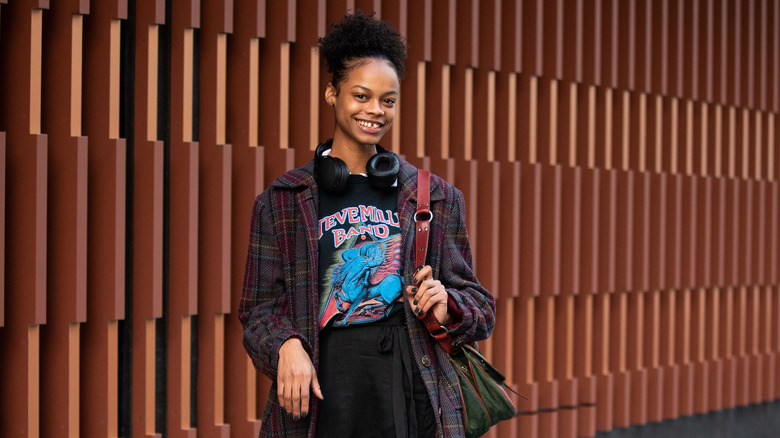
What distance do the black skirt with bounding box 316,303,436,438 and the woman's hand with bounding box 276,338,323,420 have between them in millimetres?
101

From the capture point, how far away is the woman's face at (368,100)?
199 cm

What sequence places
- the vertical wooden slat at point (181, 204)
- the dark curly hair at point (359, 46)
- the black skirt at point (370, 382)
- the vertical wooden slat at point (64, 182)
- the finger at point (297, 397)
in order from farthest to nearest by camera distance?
the vertical wooden slat at point (181, 204)
the vertical wooden slat at point (64, 182)
the dark curly hair at point (359, 46)
the black skirt at point (370, 382)
the finger at point (297, 397)

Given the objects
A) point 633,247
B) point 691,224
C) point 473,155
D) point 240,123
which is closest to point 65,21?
point 240,123

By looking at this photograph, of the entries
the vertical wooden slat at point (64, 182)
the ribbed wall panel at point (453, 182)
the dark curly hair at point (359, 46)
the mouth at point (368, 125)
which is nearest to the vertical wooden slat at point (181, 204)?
the ribbed wall panel at point (453, 182)

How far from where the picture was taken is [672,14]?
19.0 ft

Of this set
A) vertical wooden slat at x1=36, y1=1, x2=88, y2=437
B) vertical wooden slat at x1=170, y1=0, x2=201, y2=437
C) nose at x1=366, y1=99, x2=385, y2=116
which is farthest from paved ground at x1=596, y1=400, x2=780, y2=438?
nose at x1=366, y1=99, x2=385, y2=116

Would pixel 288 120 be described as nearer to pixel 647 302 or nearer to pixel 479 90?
pixel 479 90

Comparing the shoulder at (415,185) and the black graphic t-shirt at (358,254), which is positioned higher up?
the shoulder at (415,185)

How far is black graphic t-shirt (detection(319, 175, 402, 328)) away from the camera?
1.94 meters

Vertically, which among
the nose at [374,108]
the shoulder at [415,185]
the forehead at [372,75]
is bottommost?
the shoulder at [415,185]

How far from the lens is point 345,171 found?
1983 mm

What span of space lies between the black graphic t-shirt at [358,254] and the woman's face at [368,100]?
0.11m

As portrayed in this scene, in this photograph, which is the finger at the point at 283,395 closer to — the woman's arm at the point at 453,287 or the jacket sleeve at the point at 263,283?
the jacket sleeve at the point at 263,283

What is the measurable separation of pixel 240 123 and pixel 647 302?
305cm
